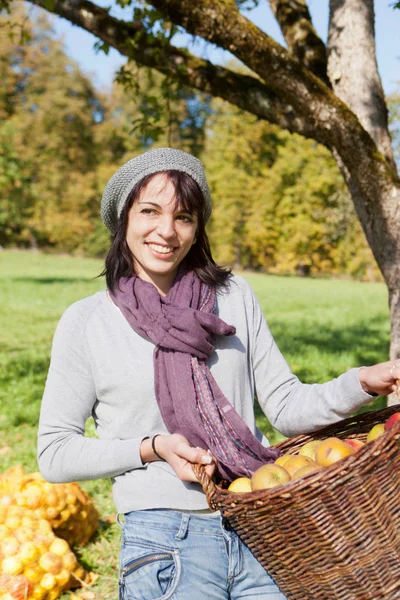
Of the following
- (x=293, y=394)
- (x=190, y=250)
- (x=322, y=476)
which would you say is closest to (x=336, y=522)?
(x=322, y=476)

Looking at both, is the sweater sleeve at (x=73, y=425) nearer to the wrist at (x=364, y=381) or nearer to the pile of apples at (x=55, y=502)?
the wrist at (x=364, y=381)

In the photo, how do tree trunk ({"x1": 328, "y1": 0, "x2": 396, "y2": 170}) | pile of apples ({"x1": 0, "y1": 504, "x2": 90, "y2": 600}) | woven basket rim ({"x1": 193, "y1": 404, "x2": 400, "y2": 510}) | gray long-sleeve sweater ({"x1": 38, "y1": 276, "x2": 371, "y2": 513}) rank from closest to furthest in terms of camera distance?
woven basket rim ({"x1": 193, "y1": 404, "x2": 400, "y2": 510})
gray long-sleeve sweater ({"x1": 38, "y1": 276, "x2": 371, "y2": 513})
pile of apples ({"x1": 0, "y1": 504, "x2": 90, "y2": 600})
tree trunk ({"x1": 328, "y1": 0, "x2": 396, "y2": 170})

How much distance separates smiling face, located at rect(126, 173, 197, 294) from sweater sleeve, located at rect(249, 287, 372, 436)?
0.38m

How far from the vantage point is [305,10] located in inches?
181

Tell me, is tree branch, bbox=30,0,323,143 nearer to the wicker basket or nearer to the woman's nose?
the woman's nose

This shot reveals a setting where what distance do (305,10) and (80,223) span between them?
35176 millimetres

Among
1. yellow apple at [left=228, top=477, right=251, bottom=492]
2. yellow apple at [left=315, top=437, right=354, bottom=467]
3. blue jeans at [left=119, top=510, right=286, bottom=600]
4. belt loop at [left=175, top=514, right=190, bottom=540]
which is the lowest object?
blue jeans at [left=119, top=510, right=286, bottom=600]

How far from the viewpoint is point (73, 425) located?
226 cm

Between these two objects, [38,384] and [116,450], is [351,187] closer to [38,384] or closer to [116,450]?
[116,450]

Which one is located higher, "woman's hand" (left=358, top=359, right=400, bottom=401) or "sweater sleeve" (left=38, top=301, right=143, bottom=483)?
"woman's hand" (left=358, top=359, right=400, bottom=401)

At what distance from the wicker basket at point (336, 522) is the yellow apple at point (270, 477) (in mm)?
110

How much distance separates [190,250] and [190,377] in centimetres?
64

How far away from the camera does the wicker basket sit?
1587 mm

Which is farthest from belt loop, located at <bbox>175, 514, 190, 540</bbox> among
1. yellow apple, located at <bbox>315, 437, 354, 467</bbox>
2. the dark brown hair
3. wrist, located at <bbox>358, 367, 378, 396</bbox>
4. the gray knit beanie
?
the gray knit beanie
